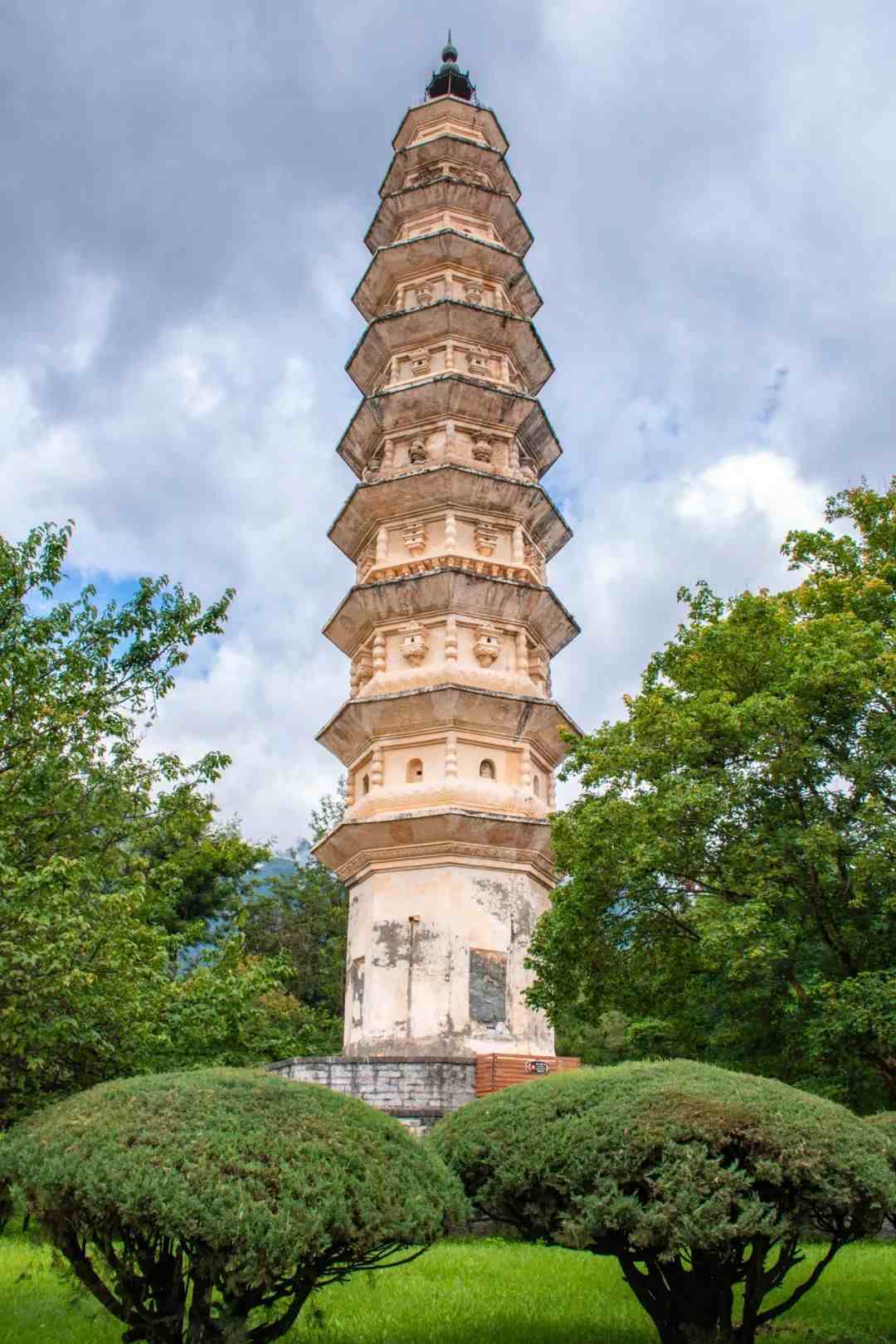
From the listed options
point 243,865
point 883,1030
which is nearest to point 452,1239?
point 883,1030

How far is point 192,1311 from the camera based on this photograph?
18.0 feet

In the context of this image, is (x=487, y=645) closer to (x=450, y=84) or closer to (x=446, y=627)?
(x=446, y=627)

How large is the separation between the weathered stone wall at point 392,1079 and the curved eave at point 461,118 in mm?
21933

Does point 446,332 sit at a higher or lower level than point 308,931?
higher

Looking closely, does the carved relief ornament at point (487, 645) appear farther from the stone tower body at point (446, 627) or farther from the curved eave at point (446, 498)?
the curved eave at point (446, 498)

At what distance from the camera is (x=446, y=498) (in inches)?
826

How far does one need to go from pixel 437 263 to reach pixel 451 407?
4293mm

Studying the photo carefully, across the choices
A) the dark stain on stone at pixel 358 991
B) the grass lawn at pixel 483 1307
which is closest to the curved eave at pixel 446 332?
the dark stain on stone at pixel 358 991

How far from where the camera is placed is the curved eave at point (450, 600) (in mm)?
19766

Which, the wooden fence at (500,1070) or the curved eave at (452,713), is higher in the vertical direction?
the curved eave at (452,713)

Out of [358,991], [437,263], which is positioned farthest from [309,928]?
[437,263]

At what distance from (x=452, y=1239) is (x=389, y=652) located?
10.9 meters

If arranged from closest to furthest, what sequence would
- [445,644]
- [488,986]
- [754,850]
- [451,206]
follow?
[754,850] < [488,986] < [445,644] < [451,206]

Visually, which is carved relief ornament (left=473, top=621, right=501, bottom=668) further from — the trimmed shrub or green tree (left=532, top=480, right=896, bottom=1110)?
the trimmed shrub
